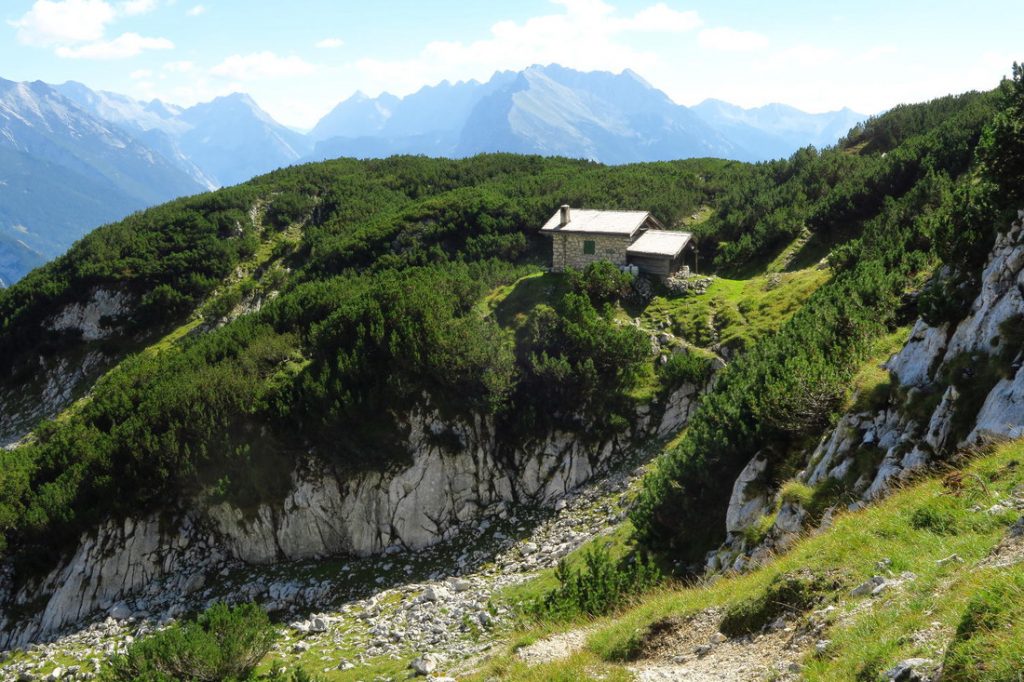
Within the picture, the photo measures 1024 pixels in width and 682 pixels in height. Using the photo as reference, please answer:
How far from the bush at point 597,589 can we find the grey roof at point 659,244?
78.9 ft

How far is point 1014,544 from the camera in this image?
26.7 feet

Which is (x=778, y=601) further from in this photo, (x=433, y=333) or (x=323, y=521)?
(x=323, y=521)

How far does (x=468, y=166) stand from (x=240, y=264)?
3428cm

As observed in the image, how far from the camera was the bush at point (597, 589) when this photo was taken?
55.0 ft

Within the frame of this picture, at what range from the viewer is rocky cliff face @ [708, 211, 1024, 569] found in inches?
514

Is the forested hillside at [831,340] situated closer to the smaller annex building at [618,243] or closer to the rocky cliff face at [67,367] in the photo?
the smaller annex building at [618,243]

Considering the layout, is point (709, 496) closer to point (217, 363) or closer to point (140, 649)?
point (140, 649)

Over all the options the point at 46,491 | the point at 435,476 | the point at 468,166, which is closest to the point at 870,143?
the point at 468,166

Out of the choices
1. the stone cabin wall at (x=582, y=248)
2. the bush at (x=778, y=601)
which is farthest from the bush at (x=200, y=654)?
the stone cabin wall at (x=582, y=248)

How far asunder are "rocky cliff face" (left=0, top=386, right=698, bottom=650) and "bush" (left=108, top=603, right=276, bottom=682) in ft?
31.9

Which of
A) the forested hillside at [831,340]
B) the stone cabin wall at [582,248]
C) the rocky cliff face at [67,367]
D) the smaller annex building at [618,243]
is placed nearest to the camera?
the forested hillside at [831,340]

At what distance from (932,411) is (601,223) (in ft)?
96.5

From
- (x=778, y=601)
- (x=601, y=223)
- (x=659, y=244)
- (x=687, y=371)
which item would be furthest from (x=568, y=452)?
(x=778, y=601)

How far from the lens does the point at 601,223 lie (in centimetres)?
4191
